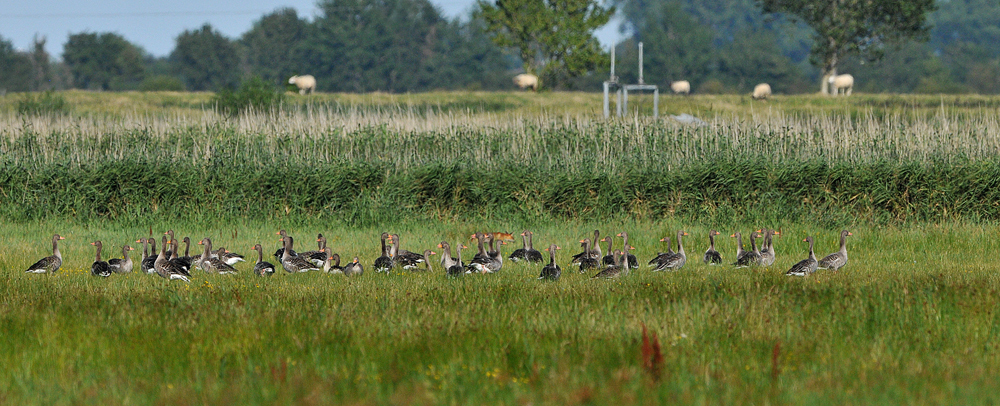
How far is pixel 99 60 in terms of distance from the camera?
87.8 m

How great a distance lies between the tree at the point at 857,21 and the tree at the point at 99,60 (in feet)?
203

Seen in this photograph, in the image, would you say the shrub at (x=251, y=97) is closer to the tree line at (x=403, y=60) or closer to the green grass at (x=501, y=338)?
the green grass at (x=501, y=338)

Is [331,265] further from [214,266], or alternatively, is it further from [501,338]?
[501,338]

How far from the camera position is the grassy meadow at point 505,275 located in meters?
6.30

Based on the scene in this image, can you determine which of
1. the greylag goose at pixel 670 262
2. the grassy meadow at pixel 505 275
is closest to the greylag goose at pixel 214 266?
the grassy meadow at pixel 505 275

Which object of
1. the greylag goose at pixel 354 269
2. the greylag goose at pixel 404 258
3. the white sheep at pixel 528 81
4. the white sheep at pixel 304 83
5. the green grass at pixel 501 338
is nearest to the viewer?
the green grass at pixel 501 338

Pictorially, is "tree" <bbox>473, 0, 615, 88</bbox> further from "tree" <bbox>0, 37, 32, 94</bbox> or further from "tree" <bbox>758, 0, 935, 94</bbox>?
"tree" <bbox>0, 37, 32, 94</bbox>

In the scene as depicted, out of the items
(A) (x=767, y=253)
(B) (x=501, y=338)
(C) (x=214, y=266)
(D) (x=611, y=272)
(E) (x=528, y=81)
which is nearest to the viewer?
(B) (x=501, y=338)

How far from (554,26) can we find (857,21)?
62.6ft

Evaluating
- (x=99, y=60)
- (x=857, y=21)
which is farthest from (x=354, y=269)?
(x=99, y=60)

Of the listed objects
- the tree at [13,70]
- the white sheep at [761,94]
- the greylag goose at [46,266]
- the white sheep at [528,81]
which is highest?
the tree at [13,70]

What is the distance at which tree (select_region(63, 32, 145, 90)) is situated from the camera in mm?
87000

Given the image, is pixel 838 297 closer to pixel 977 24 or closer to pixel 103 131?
pixel 103 131

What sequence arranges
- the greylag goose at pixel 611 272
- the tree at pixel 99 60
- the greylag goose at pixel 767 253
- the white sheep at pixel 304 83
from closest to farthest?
the greylag goose at pixel 611 272 < the greylag goose at pixel 767 253 < the white sheep at pixel 304 83 < the tree at pixel 99 60
